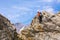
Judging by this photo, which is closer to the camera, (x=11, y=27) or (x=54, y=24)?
(x=54, y=24)

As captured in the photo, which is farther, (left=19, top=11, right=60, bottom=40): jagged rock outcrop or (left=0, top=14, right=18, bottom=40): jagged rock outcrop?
(left=0, top=14, right=18, bottom=40): jagged rock outcrop

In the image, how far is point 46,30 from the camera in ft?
87.8

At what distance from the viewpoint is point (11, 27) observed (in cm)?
2839

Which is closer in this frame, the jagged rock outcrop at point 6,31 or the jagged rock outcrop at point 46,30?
the jagged rock outcrop at point 46,30

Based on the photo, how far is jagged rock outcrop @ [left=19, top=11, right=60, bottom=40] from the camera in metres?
26.0

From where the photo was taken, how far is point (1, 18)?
2752 cm

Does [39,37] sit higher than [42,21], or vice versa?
[42,21]

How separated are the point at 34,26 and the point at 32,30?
27.7 inches

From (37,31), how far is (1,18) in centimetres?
498

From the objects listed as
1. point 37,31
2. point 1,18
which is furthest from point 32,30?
point 1,18

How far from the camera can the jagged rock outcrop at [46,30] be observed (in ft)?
85.1

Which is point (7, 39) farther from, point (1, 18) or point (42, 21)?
point (42, 21)

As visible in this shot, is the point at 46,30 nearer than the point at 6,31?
Yes

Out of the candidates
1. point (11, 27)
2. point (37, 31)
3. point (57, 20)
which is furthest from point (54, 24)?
point (11, 27)
